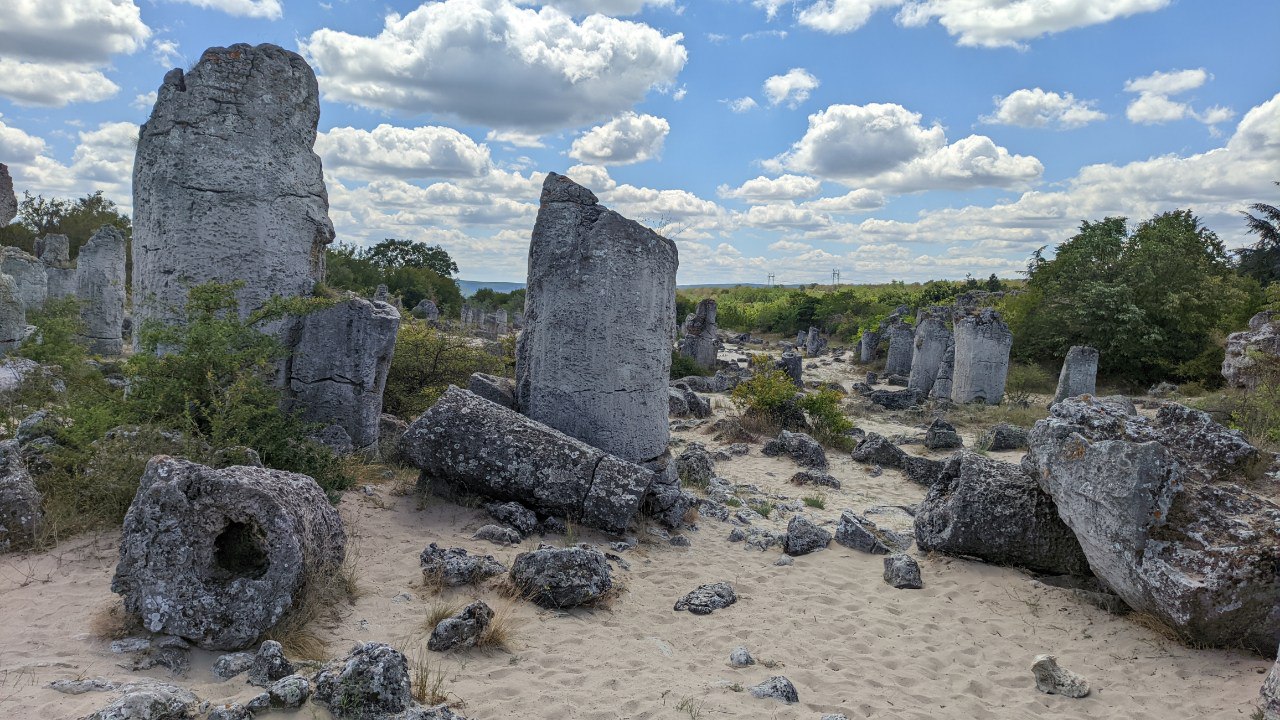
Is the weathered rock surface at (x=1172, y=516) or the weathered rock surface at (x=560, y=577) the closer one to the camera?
the weathered rock surface at (x=1172, y=516)

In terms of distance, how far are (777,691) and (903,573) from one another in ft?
8.33

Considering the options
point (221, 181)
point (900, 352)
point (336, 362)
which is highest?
point (221, 181)

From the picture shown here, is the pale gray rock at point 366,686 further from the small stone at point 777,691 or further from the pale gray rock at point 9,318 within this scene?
the pale gray rock at point 9,318

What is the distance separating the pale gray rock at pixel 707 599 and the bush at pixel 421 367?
5572 millimetres

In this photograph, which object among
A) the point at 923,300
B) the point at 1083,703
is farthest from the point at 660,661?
the point at 923,300

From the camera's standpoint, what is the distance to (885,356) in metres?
29.8

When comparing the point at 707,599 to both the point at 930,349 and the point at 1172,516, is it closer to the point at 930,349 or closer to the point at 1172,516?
the point at 1172,516

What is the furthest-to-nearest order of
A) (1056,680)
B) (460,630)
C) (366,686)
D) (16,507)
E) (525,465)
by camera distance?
(525,465), (16,507), (1056,680), (460,630), (366,686)

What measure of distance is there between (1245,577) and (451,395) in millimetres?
6136

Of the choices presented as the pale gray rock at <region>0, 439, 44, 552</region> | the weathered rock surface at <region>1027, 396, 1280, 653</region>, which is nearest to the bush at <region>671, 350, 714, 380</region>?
the weathered rock surface at <region>1027, 396, 1280, 653</region>

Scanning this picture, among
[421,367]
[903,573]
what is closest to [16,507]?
[421,367]

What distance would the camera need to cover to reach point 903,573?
20.5 ft

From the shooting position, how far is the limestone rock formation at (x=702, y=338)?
24.8 metres

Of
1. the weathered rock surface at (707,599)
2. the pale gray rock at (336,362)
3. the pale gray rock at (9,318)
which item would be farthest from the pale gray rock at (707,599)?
the pale gray rock at (9,318)
